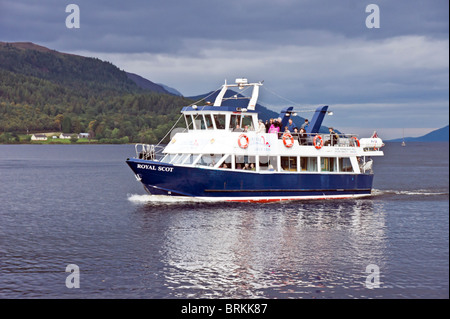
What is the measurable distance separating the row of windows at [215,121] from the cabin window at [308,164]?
212 inches

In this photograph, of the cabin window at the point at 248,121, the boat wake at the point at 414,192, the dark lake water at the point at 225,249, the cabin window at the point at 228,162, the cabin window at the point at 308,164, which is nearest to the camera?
the dark lake water at the point at 225,249

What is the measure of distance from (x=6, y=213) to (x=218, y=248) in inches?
904

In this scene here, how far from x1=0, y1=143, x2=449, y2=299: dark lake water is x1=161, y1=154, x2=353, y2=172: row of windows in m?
3.19

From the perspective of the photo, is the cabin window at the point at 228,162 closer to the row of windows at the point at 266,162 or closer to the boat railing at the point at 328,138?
the row of windows at the point at 266,162

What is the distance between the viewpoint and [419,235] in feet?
110

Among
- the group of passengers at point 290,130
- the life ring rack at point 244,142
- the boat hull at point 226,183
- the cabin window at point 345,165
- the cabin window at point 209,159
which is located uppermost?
the group of passengers at point 290,130

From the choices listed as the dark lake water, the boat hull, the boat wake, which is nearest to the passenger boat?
the boat hull

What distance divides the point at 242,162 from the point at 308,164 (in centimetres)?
652

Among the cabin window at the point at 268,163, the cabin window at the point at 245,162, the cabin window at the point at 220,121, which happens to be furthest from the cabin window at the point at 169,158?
the cabin window at the point at 268,163

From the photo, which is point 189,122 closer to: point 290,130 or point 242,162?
point 242,162

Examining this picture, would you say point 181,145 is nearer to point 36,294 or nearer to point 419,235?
point 419,235

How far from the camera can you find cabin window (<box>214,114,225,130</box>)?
43594 mm

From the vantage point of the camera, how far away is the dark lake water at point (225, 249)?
74.2 ft
